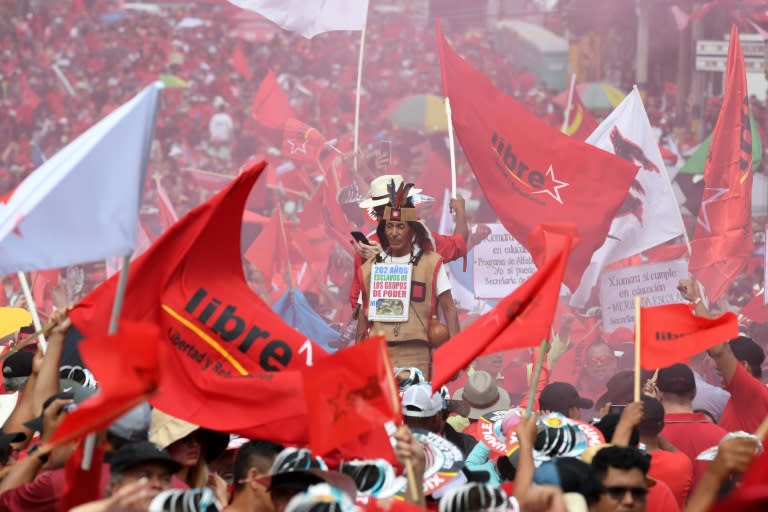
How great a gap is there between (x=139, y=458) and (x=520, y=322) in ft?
4.30

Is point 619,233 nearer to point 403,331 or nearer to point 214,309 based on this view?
point 403,331

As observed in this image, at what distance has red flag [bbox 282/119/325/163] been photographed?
1499cm

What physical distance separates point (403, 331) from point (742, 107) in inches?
154

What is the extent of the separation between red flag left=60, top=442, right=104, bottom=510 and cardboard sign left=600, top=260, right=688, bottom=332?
19.4 feet

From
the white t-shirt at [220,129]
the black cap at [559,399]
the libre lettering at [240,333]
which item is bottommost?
the white t-shirt at [220,129]

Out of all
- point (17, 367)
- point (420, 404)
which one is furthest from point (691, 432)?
point (17, 367)

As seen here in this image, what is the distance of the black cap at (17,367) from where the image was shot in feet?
24.3

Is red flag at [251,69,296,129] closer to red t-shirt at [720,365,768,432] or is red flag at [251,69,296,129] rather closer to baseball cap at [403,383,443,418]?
red t-shirt at [720,365,768,432]

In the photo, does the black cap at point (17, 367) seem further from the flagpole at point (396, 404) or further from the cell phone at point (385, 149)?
the cell phone at point (385, 149)

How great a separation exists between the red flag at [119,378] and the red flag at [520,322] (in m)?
1.23

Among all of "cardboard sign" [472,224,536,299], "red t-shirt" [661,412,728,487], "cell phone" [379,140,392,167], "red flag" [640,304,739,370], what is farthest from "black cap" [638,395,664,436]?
"cell phone" [379,140,392,167]

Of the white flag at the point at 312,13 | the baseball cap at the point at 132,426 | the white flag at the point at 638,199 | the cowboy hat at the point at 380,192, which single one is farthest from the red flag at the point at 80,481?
the white flag at the point at 312,13

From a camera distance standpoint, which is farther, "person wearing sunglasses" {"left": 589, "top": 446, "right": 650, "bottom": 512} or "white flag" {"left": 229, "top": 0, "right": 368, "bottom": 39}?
"white flag" {"left": 229, "top": 0, "right": 368, "bottom": 39}

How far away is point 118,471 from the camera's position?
17.1 feet
